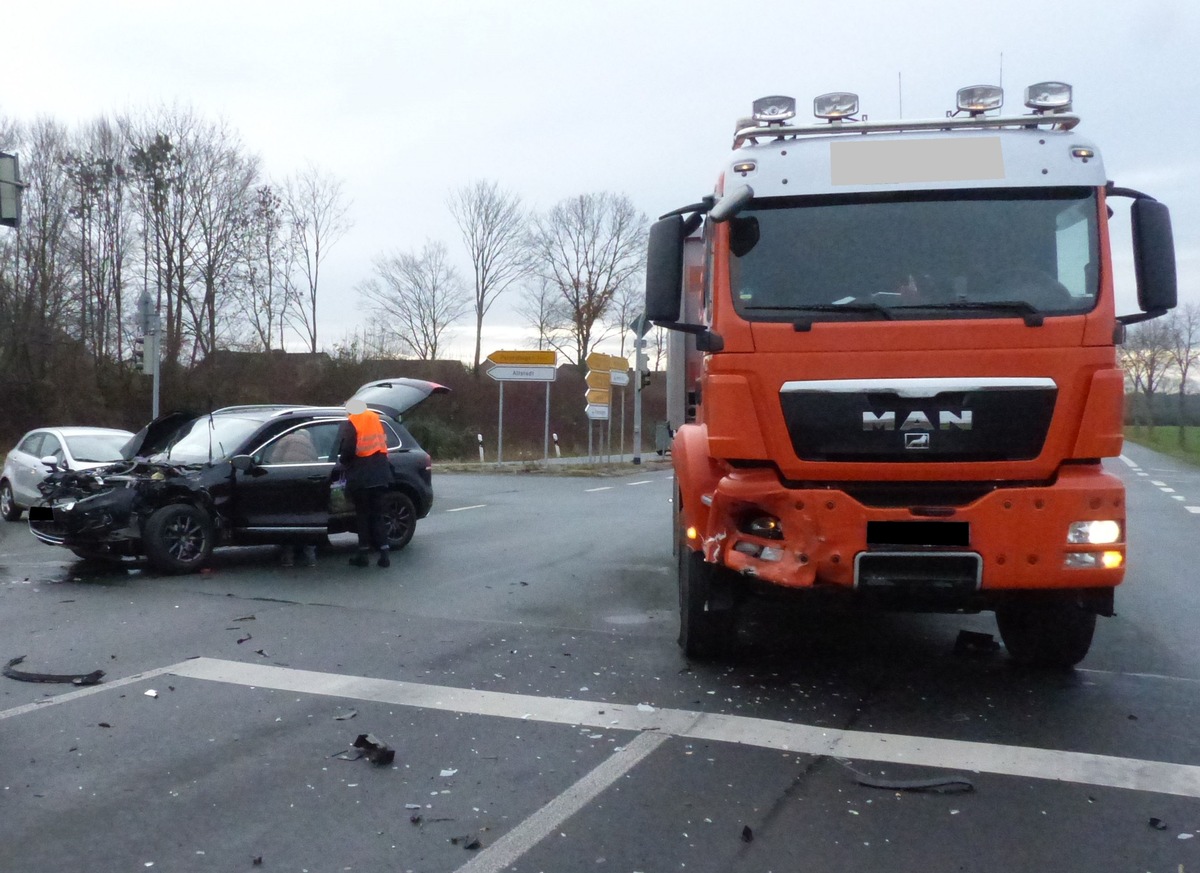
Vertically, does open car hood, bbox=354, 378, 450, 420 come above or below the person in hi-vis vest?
above

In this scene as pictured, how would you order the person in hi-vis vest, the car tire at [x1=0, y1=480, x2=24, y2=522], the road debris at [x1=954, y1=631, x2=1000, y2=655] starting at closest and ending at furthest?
the road debris at [x1=954, y1=631, x2=1000, y2=655]
the person in hi-vis vest
the car tire at [x1=0, y1=480, x2=24, y2=522]

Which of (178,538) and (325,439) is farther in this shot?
(325,439)

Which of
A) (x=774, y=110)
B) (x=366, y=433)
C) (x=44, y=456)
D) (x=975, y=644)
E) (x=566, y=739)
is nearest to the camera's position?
(x=566, y=739)

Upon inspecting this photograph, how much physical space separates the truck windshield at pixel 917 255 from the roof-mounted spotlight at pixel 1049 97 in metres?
0.60

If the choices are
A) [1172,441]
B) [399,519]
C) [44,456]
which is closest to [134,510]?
[399,519]

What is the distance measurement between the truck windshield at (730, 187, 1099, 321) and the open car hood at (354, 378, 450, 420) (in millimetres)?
7928

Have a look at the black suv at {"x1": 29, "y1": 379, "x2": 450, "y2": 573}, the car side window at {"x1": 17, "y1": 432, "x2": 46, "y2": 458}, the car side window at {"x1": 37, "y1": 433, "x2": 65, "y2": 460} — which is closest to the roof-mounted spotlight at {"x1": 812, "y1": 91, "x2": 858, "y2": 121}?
the black suv at {"x1": 29, "y1": 379, "x2": 450, "y2": 573}

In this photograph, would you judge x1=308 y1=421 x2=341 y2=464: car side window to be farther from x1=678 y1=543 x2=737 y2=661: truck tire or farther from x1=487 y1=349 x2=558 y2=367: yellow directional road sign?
x1=487 y1=349 x2=558 y2=367: yellow directional road sign

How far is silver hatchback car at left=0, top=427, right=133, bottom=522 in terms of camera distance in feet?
46.2

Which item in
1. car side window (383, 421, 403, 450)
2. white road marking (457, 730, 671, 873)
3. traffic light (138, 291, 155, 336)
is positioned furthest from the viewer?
traffic light (138, 291, 155, 336)

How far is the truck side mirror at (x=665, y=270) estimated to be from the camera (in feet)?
18.6

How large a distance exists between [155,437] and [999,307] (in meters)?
8.43

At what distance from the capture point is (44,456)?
14.4m

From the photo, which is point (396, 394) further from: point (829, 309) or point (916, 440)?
point (916, 440)
